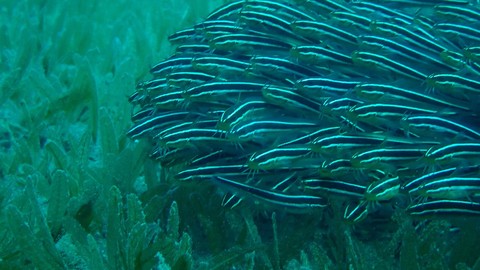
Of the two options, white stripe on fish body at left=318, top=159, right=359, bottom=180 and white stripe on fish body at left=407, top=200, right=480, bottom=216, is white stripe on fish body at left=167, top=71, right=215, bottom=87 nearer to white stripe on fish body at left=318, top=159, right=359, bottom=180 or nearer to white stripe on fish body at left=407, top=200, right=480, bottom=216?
white stripe on fish body at left=318, top=159, right=359, bottom=180

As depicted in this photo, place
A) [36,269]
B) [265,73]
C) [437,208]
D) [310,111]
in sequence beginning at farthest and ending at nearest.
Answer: [265,73], [310,111], [36,269], [437,208]

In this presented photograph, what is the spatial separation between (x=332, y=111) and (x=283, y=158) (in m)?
0.51

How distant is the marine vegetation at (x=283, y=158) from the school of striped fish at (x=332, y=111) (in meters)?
0.01

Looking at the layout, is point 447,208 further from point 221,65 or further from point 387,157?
point 221,65

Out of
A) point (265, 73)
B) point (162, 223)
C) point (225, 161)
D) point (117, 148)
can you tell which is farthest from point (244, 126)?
point (117, 148)

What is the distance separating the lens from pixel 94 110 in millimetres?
5785

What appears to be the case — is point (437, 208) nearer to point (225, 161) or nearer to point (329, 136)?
point (329, 136)

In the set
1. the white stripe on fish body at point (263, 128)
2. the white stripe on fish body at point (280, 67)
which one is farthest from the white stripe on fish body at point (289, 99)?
the white stripe on fish body at point (280, 67)

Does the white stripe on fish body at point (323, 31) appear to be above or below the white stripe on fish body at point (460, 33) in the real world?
above

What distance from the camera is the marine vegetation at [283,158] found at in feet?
11.1

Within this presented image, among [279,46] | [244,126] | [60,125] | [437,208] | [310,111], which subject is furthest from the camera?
[60,125]

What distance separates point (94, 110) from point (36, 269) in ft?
8.63

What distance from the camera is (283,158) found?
3.51 m

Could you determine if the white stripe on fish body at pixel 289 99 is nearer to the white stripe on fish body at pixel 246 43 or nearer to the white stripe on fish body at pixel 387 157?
the white stripe on fish body at pixel 387 157
